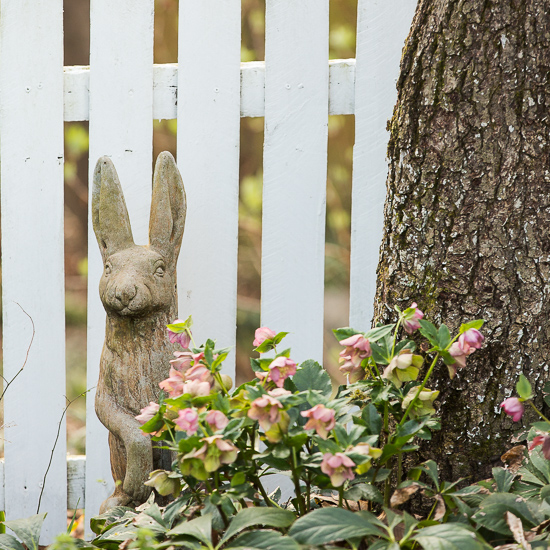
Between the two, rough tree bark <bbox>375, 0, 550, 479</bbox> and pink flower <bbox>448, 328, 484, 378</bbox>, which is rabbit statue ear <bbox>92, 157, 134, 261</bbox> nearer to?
rough tree bark <bbox>375, 0, 550, 479</bbox>

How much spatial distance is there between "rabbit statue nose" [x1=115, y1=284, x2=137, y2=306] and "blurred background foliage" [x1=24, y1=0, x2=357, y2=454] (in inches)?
73.2

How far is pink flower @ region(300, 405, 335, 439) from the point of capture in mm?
969

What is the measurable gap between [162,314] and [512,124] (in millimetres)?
953

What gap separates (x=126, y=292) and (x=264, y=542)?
0.78 metres

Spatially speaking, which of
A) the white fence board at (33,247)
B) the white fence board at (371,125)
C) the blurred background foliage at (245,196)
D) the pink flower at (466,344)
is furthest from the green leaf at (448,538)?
the blurred background foliage at (245,196)

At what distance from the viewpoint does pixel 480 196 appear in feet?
4.32

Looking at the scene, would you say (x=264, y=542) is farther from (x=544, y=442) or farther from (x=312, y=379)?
(x=544, y=442)

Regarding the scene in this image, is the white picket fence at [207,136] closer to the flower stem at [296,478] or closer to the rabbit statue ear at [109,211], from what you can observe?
the rabbit statue ear at [109,211]

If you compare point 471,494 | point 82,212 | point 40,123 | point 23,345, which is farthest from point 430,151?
point 82,212

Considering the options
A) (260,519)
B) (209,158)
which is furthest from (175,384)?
(209,158)

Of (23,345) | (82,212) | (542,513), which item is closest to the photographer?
(542,513)

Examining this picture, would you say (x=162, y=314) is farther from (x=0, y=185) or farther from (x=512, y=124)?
(x=512, y=124)

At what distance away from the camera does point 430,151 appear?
1346mm

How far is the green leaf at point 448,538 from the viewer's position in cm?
91
